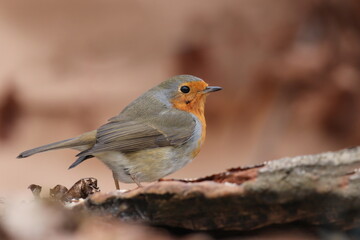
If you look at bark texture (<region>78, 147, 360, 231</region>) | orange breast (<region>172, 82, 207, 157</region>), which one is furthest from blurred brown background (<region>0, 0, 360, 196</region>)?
bark texture (<region>78, 147, 360, 231</region>)

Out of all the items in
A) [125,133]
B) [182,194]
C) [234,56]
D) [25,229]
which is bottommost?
[25,229]

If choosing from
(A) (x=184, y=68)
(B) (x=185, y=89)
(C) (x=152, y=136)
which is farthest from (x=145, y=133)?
(A) (x=184, y=68)

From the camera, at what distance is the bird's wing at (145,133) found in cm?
269

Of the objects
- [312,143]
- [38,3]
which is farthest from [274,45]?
[38,3]

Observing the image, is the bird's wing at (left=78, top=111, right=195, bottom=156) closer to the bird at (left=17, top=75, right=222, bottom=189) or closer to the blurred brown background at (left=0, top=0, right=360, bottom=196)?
the bird at (left=17, top=75, right=222, bottom=189)

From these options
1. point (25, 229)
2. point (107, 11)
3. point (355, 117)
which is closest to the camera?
point (25, 229)

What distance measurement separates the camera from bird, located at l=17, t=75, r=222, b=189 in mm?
2668

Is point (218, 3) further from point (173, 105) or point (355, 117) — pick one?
point (355, 117)

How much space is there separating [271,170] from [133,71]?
224 cm

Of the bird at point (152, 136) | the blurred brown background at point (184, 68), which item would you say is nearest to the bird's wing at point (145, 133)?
the bird at point (152, 136)

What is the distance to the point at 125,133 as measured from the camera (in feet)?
9.07

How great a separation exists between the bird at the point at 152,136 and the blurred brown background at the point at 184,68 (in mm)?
417

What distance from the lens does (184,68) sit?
3410mm

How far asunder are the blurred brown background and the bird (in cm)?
42
